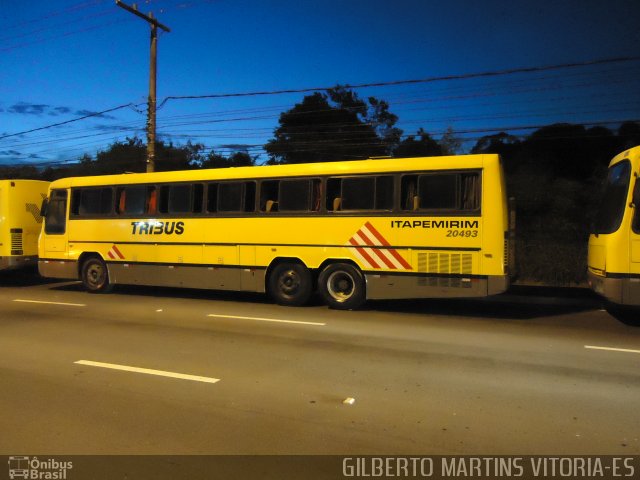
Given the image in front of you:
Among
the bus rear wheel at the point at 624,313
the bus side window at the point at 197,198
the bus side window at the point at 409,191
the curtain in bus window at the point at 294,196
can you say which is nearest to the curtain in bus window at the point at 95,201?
the bus side window at the point at 197,198

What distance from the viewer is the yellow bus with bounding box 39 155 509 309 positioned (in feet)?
29.5

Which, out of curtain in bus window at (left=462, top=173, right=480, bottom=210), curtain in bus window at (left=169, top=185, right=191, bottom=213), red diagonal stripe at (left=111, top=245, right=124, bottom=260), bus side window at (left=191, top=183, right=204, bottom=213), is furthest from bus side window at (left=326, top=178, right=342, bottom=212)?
red diagonal stripe at (left=111, top=245, right=124, bottom=260)

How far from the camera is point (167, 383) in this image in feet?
17.3

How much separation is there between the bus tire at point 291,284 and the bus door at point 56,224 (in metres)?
6.44

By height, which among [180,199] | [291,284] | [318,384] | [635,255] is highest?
[180,199]

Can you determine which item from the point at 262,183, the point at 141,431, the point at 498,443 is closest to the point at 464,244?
the point at 262,183

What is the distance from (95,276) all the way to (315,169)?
6.86m

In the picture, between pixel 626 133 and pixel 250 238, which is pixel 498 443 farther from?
pixel 626 133

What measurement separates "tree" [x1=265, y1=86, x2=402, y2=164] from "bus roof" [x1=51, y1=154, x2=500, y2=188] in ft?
49.7

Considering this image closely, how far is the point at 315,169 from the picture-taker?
10297 mm

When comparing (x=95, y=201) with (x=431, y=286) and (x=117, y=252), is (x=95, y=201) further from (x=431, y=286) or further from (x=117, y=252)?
(x=431, y=286)

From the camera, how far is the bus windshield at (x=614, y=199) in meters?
8.20

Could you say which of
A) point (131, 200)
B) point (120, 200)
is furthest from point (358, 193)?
point (120, 200)

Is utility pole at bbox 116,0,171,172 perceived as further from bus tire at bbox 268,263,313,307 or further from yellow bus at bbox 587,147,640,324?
yellow bus at bbox 587,147,640,324
